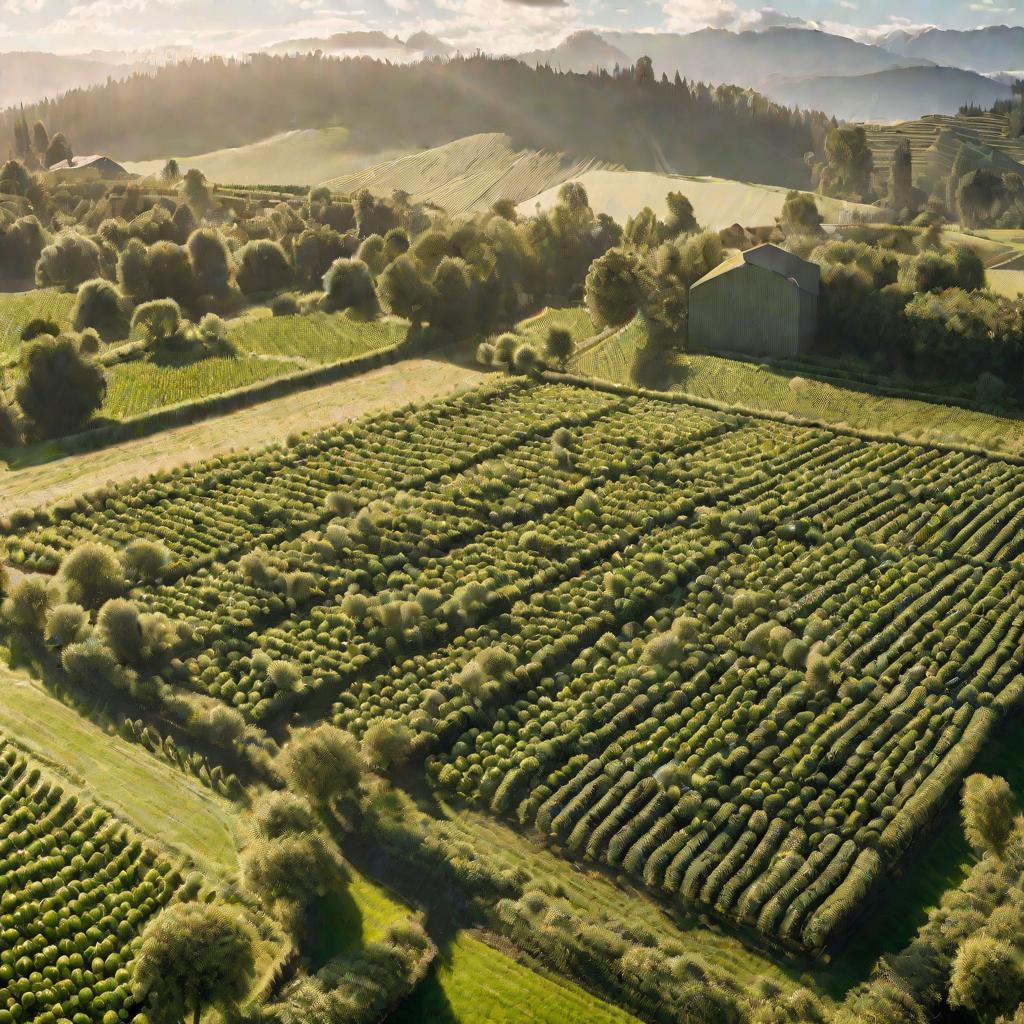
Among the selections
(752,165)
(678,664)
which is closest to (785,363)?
(678,664)

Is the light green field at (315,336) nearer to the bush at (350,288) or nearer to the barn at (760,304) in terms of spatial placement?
the bush at (350,288)

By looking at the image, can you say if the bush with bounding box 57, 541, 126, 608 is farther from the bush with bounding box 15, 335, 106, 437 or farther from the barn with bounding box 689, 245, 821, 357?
the barn with bounding box 689, 245, 821, 357

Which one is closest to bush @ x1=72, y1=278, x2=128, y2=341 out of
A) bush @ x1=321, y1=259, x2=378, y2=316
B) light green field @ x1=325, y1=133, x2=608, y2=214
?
bush @ x1=321, y1=259, x2=378, y2=316

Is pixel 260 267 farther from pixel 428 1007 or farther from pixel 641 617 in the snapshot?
pixel 428 1007

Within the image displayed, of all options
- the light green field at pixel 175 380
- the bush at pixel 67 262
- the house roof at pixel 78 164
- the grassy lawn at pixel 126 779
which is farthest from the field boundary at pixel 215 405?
the house roof at pixel 78 164

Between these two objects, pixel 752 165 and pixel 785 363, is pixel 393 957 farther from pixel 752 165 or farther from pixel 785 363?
pixel 752 165

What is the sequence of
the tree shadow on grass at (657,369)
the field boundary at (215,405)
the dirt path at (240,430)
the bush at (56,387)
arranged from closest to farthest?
the dirt path at (240,430) < the field boundary at (215,405) < the bush at (56,387) < the tree shadow on grass at (657,369)
